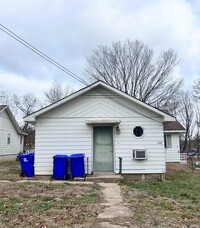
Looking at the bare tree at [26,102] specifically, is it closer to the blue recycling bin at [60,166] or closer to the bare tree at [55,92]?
the bare tree at [55,92]

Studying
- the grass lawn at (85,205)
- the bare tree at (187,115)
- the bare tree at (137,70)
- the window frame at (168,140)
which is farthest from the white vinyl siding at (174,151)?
the bare tree at (187,115)

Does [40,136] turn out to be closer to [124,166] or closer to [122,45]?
[124,166]

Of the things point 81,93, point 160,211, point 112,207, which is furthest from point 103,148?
point 160,211

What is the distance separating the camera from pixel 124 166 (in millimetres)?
11766

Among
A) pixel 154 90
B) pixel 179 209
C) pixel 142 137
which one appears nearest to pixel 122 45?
pixel 154 90

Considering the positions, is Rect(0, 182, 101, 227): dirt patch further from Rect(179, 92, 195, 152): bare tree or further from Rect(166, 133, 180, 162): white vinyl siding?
Rect(179, 92, 195, 152): bare tree

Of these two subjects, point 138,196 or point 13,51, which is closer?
point 138,196

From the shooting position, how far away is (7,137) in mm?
25609

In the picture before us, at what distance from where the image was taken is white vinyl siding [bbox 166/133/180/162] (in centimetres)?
2225

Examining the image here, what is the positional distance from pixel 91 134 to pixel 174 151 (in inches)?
487

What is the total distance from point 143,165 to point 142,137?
1.15 metres

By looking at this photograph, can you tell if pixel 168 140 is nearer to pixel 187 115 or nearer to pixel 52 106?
pixel 52 106

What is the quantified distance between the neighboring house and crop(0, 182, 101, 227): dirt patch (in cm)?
254

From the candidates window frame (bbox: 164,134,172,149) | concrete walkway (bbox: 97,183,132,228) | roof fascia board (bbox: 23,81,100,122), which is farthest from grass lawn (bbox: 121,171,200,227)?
window frame (bbox: 164,134,172,149)
